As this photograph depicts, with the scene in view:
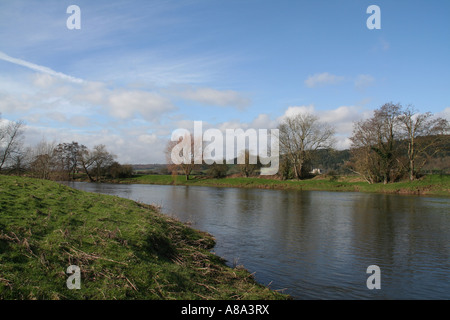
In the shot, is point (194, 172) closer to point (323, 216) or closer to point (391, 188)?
point (391, 188)

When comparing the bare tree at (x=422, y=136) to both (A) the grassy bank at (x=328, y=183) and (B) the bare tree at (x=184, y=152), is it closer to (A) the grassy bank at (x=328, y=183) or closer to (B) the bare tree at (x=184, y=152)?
(A) the grassy bank at (x=328, y=183)

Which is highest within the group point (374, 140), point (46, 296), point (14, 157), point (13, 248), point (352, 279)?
point (374, 140)

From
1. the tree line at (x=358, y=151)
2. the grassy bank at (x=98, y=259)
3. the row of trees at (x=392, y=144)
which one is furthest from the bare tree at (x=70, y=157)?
the grassy bank at (x=98, y=259)

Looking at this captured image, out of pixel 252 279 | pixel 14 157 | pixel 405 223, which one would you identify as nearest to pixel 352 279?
pixel 252 279

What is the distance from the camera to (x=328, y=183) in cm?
4603

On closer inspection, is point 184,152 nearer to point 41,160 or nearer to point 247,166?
point 247,166

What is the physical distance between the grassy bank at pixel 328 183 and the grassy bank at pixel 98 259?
34815 mm

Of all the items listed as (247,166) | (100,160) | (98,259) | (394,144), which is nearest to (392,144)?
(394,144)

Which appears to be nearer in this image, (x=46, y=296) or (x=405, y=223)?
(x=46, y=296)

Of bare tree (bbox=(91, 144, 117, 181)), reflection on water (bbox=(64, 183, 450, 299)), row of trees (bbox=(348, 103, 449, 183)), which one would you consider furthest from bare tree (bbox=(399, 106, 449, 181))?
bare tree (bbox=(91, 144, 117, 181))

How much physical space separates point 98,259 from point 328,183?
143 ft

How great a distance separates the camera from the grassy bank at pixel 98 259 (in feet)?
17.9

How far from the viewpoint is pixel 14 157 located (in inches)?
1176

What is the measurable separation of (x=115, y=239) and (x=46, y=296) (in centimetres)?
305
